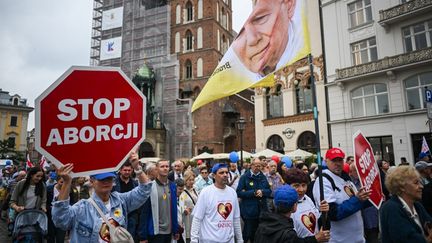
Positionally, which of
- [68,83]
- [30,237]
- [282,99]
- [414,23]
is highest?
[414,23]

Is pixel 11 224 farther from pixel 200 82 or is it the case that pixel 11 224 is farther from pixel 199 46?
pixel 199 46

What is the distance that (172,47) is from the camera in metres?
38.2

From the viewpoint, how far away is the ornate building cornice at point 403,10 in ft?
54.8

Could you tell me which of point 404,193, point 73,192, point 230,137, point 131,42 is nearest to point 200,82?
point 230,137

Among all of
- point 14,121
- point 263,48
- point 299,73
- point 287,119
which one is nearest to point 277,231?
point 263,48

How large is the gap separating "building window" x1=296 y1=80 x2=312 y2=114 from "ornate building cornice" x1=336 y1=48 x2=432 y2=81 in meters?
3.62

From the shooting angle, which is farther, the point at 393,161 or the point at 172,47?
the point at 172,47

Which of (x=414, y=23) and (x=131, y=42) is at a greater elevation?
(x=131, y=42)

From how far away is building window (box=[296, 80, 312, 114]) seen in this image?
77.1ft

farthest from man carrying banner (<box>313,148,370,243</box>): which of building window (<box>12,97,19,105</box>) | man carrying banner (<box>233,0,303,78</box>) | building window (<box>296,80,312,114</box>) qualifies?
building window (<box>12,97,19,105</box>)

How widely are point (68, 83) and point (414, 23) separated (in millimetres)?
20721

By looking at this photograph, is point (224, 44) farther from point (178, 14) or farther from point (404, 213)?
point (404, 213)

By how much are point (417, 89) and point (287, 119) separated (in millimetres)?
9155


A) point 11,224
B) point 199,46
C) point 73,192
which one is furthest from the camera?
point 199,46
